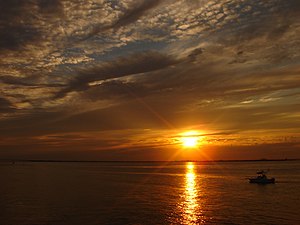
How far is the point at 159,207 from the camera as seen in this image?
7619 cm

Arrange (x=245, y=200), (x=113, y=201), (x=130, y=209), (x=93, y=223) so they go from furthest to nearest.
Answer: (x=245, y=200)
(x=113, y=201)
(x=130, y=209)
(x=93, y=223)

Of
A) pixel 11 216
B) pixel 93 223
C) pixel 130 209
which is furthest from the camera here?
pixel 130 209

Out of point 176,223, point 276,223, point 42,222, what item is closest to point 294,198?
point 276,223

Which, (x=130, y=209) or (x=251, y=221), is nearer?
(x=251, y=221)

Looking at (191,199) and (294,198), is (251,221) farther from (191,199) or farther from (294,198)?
(294,198)

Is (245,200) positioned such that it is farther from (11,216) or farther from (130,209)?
(11,216)

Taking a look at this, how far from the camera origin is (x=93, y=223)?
58.0 m

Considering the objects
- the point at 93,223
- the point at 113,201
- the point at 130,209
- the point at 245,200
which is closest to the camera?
the point at 93,223

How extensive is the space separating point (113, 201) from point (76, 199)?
398 inches

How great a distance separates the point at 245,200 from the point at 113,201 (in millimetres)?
35705

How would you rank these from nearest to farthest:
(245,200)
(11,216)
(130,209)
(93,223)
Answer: (93,223)
(11,216)
(130,209)
(245,200)

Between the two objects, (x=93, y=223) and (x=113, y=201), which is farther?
(x=113, y=201)

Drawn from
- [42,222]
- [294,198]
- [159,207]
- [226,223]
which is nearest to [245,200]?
[294,198]

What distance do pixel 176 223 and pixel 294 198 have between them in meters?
48.5
